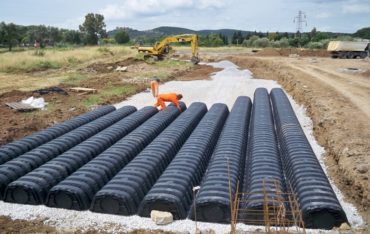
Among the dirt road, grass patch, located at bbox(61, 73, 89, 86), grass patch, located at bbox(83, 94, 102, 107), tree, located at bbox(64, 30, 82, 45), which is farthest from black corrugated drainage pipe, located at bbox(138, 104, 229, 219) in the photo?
tree, located at bbox(64, 30, 82, 45)

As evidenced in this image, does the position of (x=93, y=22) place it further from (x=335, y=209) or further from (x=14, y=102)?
(x=335, y=209)

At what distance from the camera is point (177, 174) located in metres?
10.9

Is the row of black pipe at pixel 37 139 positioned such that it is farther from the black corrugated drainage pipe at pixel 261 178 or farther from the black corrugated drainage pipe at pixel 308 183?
the black corrugated drainage pipe at pixel 308 183

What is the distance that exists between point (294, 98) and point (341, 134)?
10.2 m

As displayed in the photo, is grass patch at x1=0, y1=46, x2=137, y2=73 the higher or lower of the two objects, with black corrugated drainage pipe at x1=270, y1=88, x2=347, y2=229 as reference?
higher

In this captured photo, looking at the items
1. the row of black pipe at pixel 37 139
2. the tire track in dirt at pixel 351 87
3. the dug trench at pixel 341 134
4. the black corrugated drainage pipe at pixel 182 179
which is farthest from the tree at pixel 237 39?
the black corrugated drainage pipe at pixel 182 179

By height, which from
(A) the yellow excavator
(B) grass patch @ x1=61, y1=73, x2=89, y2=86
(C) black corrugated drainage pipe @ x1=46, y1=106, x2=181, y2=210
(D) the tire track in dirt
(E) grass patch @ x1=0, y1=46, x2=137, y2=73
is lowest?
(C) black corrugated drainage pipe @ x1=46, y1=106, x2=181, y2=210

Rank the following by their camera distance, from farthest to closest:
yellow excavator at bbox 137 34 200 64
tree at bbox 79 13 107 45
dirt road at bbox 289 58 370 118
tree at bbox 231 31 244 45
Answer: tree at bbox 231 31 244 45 < tree at bbox 79 13 107 45 < yellow excavator at bbox 137 34 200 64 < dirt road at bbox 289 58 370 118

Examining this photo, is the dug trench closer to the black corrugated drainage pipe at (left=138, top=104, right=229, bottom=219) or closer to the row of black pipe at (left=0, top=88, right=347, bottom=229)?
the row of black pipe at (left=0, top=88, right=347, bottom=229)

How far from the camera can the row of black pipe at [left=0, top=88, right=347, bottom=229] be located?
9.69 metres

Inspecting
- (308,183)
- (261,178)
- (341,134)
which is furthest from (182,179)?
(341,134)

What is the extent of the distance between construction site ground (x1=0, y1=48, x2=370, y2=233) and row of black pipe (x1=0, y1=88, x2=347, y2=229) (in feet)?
3.43

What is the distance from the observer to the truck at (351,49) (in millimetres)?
50844

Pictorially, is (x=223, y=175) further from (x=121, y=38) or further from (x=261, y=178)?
(x=121, y=38)
